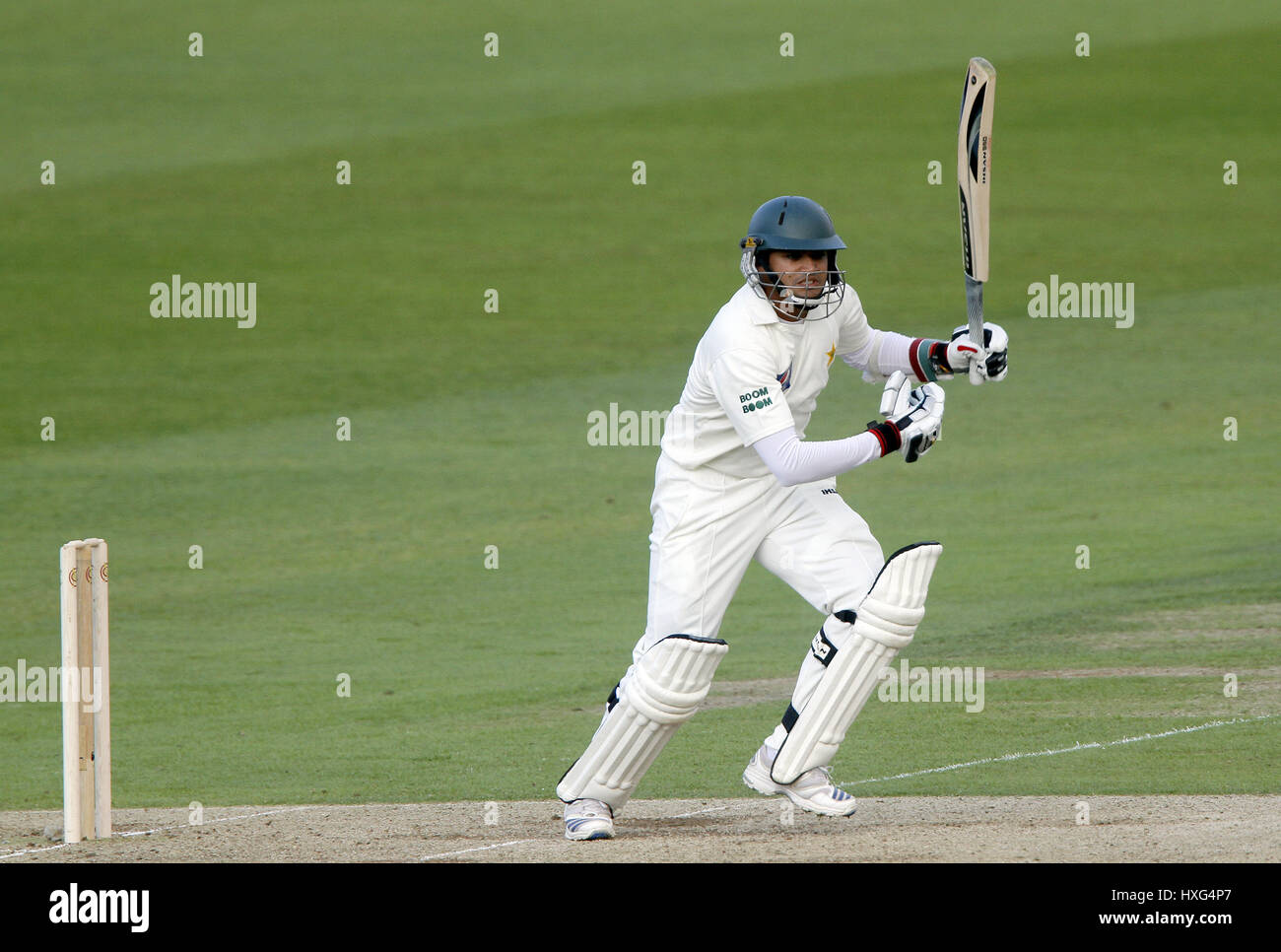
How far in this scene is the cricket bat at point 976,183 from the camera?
6844 millimetres

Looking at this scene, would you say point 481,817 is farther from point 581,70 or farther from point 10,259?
point 581,70

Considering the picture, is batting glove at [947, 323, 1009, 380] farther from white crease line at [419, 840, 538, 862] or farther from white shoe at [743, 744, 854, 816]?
white crease line at [419, 840, 538, 862]

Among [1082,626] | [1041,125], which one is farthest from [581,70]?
[1082,626]

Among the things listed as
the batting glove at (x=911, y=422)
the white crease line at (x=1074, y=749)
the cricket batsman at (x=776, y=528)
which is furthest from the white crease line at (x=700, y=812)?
the batting glove at (x=911, y=422)

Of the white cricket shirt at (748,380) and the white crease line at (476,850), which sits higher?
the white cricket shirt at (748,380)

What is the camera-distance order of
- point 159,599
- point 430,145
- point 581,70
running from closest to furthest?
point 159,599
point 430,145
point 581,70

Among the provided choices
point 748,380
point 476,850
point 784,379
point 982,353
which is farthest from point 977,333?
point 476,850

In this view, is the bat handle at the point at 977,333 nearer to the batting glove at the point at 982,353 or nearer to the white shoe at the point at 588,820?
the batting glove at the point at 982,353

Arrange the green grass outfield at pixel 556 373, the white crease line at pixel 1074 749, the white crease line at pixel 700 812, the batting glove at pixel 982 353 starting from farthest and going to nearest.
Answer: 1. the green grass outfield at pixel 556 373
2. the white crease line at pixel 1074 749
3. the white crease line at pixel 700 812
4. the batting glove at pixel 982 353

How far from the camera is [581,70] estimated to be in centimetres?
3062

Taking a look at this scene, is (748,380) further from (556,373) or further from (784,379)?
(556,373)

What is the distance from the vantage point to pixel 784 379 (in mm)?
6656

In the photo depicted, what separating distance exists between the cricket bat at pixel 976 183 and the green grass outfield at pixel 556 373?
1.91m
